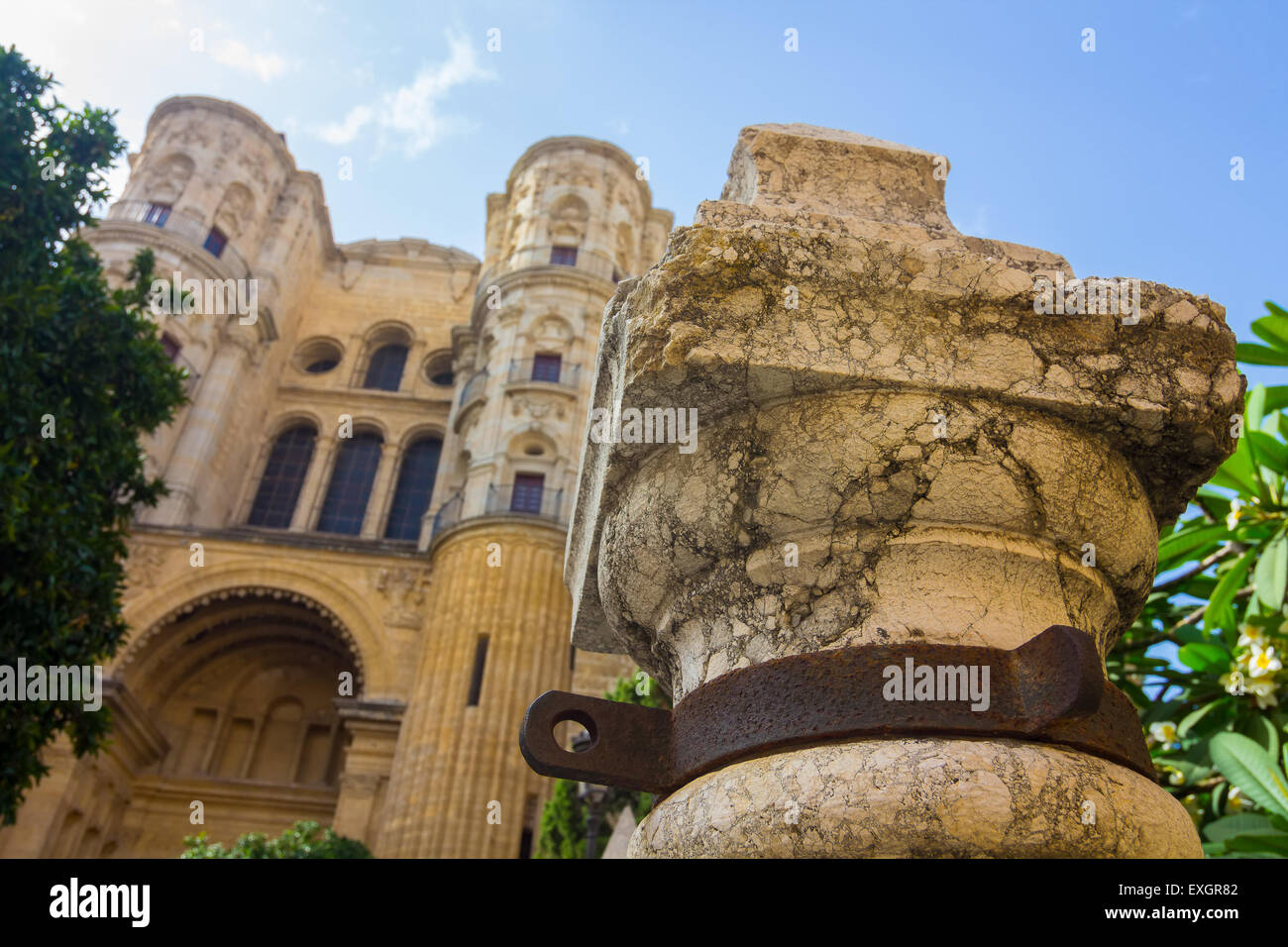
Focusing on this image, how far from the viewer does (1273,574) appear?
4223 mm

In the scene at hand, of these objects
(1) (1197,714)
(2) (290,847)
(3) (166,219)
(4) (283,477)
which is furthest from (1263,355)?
(3) (166,219)

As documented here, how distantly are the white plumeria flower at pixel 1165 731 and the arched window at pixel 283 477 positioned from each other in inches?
720

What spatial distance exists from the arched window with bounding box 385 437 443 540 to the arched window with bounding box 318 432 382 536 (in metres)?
0.62

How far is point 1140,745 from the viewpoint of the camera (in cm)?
138

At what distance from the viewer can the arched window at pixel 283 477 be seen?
2081 cm

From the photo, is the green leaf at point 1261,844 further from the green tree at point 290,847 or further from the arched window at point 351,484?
the arched window at point 351,484

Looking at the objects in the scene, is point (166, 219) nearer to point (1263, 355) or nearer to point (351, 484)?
point (351, 484)

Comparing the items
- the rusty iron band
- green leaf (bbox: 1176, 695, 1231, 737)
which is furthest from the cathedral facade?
the rusty iron band

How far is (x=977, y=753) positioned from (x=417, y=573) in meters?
16.5

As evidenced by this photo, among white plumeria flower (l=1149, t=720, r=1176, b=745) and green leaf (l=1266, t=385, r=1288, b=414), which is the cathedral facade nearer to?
white plumeria flower (l=1149, t=720, r=1176, b=745)

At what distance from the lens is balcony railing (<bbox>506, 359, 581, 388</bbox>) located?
1859cm

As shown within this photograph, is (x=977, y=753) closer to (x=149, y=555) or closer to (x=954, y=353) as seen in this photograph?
(x=954, y=353)
